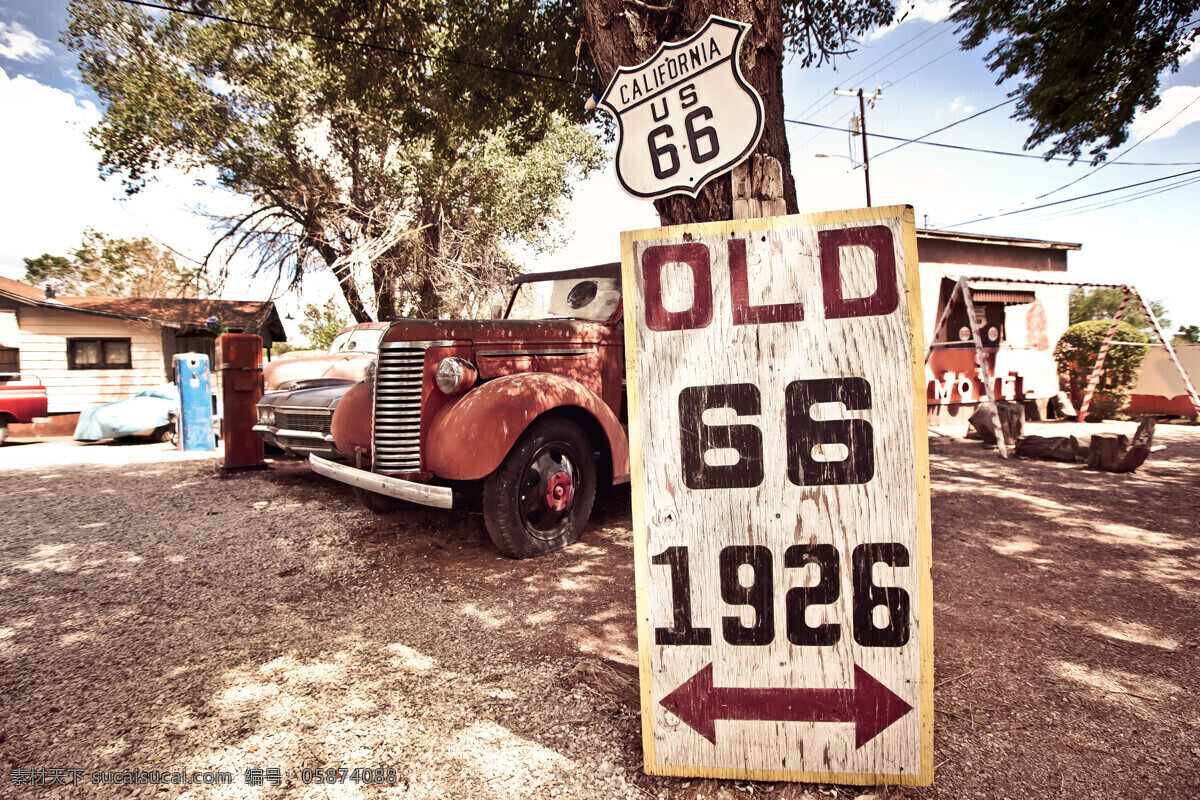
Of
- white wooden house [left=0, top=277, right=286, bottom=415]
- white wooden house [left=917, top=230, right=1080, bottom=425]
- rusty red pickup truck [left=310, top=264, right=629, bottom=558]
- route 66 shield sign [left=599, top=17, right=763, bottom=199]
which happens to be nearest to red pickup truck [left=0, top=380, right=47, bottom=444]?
white wooden house [left=0, top=277, right=286, bottom=415]

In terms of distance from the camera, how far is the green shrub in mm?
10164

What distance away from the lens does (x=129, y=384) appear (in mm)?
14172

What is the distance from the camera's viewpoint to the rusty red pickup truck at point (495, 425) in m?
3.36

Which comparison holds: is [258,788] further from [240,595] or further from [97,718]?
[240,595]

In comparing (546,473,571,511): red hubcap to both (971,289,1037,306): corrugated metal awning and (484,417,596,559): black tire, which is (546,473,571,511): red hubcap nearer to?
(484,417,596,559): black tire

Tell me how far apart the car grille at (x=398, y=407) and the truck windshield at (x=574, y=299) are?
1277 mm

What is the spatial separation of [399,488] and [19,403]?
12432 mm

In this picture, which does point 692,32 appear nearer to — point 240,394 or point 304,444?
point 304,444

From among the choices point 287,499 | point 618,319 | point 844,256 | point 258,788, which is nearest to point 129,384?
point 287,499

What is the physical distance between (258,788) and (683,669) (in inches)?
50.9

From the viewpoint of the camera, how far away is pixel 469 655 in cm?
248

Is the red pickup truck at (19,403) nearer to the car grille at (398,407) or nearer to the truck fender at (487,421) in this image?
the car grille at (398,407)

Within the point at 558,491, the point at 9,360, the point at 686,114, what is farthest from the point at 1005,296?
the point at 9,360

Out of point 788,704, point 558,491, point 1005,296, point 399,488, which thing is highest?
point 1005,296
